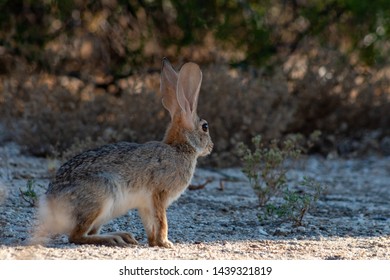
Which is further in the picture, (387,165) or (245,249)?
(387,165)

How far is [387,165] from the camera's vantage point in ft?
32.4

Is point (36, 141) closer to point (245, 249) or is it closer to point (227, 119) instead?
point (227, 119)

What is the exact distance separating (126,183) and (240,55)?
5360 millimetres

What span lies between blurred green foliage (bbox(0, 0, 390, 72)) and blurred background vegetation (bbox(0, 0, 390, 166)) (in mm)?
12

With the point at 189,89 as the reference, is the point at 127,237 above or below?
below

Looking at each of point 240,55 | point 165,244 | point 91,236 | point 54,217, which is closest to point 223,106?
point 240,55

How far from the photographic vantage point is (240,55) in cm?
1049

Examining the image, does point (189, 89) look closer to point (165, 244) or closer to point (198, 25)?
point (165, 244)

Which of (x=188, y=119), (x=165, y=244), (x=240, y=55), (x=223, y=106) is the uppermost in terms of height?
(x=240, y=55)

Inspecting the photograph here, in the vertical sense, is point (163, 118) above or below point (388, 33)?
below

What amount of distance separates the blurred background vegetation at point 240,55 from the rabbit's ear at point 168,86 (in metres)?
2.91

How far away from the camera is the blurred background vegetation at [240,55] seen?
9.41m
